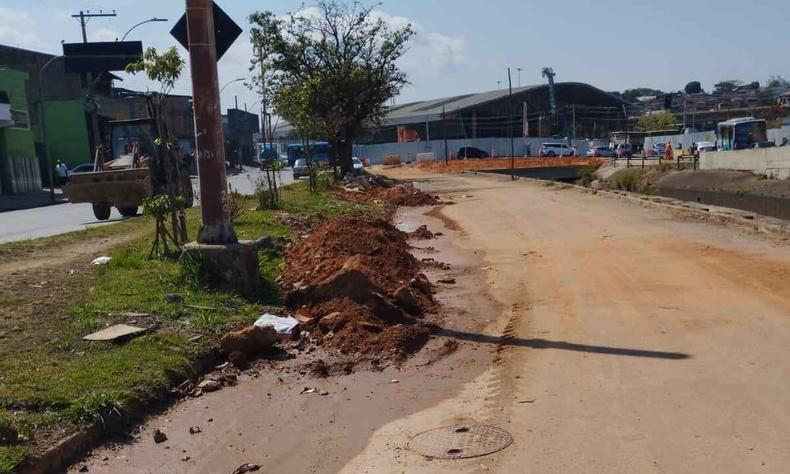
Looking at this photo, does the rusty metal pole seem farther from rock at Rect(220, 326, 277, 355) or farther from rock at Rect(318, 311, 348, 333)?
rock at Rect(220, 326, 277, 355)

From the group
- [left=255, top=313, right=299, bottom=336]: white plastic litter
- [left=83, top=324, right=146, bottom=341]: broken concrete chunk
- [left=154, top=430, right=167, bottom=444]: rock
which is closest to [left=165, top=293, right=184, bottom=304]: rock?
[left=255, top=313, right=299, bottom=336]: white plastic litter

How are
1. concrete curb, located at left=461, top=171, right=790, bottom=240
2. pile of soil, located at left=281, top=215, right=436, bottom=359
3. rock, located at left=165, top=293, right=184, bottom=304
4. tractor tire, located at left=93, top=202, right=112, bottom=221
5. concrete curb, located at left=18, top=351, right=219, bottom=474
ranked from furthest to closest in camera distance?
tractor tire, located at left=93, top=202, right=112, bottom=221
concrete curb, located at left=461, top=171, right=790, bottom=240
rock, located at left=165, top=293, right=184, bottom=304
pile of soil, located at left=281, top=215, right=436, bottom=359
concrete curb, located at left=18, top=351, right=219, bottom=474

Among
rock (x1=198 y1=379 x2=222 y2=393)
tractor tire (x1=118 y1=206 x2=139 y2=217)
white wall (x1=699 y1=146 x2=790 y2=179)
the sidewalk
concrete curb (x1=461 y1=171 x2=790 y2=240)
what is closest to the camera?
rock (x1=198 y1=379 x2=222 y2=393)

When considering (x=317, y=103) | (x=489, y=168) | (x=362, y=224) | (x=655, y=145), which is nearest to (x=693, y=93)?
(x=655, y=145)

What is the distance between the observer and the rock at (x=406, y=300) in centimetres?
947

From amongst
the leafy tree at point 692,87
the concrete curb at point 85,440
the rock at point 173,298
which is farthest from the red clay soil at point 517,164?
the leafy tree at point 692,87

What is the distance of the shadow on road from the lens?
7.39 meters

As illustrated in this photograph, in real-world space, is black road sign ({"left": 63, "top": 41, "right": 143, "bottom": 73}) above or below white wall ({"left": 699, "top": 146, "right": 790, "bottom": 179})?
above

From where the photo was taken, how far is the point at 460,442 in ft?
18.3

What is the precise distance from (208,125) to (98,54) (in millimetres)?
57221

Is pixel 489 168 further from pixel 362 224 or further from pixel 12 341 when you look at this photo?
pixel 12 341

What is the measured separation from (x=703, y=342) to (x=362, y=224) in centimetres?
923

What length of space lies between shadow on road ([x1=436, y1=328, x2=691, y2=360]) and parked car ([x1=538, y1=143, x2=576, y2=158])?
75.8 meters

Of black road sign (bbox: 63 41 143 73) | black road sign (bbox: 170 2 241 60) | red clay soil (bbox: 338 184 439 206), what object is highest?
black road sign (bbox: 63 41 143 73)
